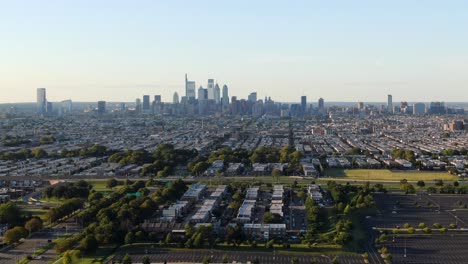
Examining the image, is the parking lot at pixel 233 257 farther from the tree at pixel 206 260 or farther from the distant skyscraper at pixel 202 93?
the distant skyscraper at pixel 202 93

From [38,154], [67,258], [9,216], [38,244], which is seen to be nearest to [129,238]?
[67,258]

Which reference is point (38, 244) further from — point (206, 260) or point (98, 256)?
point (206, 260)

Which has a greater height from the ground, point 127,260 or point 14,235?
point 14,235

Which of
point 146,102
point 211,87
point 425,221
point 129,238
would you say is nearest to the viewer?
point 129,238

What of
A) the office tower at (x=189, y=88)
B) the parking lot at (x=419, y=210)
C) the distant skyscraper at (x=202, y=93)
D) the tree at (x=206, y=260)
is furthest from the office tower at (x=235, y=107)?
the tree at (x=206, y=260)

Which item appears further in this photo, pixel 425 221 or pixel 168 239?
pixel 425 221

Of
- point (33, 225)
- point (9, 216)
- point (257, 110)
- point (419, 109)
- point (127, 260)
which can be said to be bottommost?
point (127, 260)
